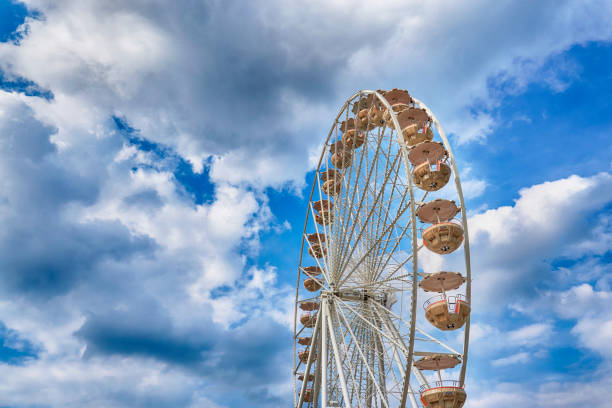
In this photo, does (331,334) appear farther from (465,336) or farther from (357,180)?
(357,180)

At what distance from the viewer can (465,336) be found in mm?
18453

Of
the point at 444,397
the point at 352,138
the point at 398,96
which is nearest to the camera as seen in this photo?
the point at 444,397

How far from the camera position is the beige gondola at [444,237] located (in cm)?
1856

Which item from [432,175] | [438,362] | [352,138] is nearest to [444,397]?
[438,362]

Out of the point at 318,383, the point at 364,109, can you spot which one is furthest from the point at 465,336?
the point at 364,109

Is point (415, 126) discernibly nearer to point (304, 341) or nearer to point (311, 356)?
point (311, 356)

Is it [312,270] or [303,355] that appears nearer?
[303,355]

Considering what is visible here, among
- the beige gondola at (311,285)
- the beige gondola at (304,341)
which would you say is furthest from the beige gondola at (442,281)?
the beige gondola at (304,341)

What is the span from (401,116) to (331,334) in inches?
411

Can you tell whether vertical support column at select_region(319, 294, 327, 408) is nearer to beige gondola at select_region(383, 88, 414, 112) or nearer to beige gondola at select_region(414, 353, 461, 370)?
beige gondola at select_region(414, 353, 461, 370)

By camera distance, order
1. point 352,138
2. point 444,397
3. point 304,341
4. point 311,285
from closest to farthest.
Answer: point 444,397 < point 352,138 < point 311,285 < point 304,341

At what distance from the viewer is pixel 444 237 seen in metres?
18.7

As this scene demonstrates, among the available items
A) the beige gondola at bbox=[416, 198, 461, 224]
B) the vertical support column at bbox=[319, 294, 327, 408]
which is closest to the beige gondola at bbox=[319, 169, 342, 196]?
the vertical support column at bbox=[319, 294, 327, 408]

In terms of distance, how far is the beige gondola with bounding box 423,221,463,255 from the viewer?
18562 millimetres
